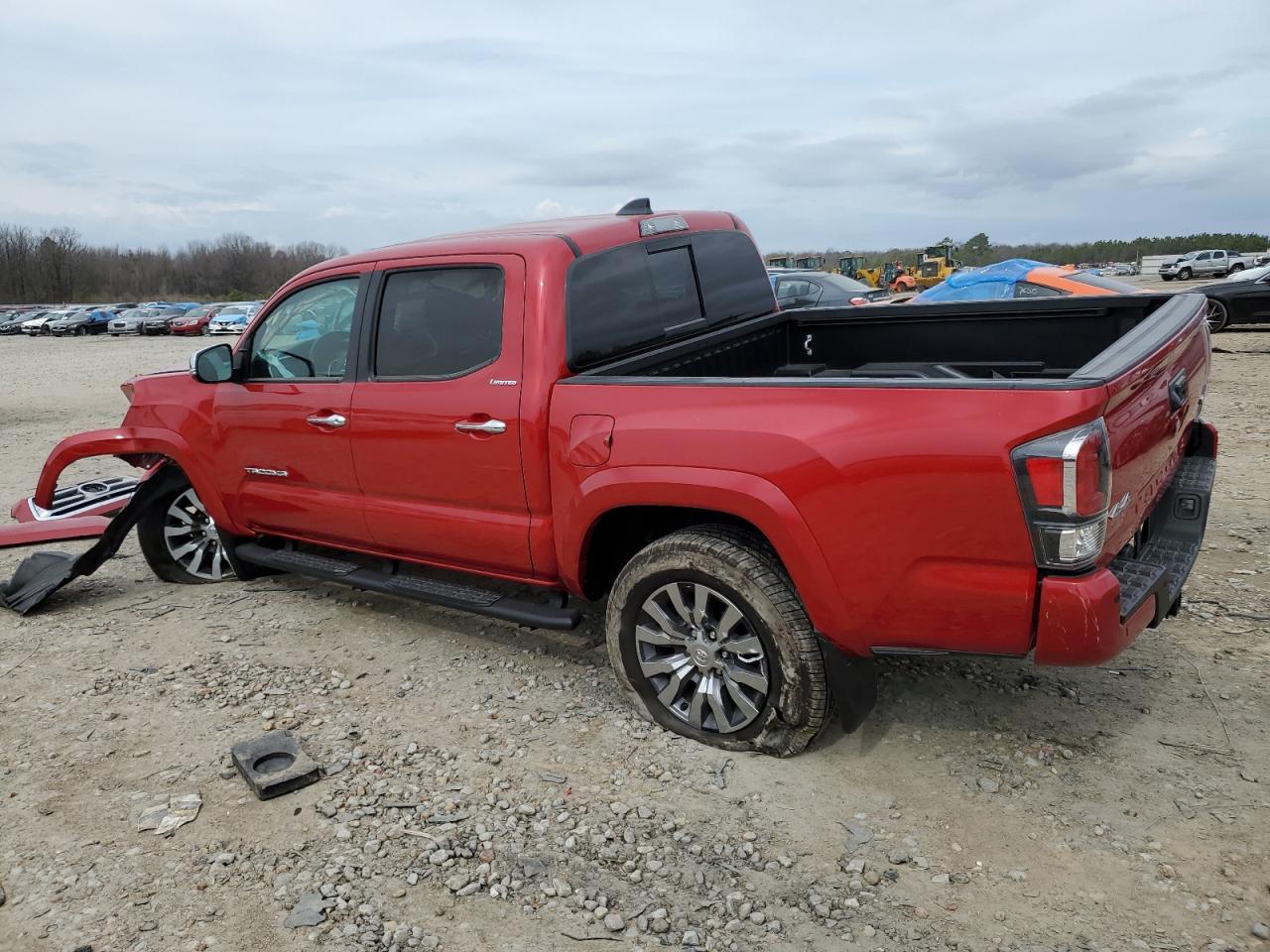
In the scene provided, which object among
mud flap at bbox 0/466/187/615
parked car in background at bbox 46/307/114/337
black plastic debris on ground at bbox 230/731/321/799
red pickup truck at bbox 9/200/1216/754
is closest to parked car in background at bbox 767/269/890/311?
red pickup truck at bbox 9/200/1216/754

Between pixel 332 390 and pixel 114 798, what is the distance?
1947mm

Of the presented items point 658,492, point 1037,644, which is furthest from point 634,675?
point 1037,644

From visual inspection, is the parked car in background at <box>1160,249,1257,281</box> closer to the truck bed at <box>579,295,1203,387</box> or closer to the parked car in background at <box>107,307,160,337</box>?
the truck bed at <box>579,295,1203,387</box>

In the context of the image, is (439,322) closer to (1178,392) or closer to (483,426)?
(483,426)

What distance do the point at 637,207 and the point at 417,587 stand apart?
2084 mm

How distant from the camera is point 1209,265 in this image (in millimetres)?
45469

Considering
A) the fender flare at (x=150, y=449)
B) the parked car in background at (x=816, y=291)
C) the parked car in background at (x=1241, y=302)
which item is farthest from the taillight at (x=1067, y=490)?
the parked car in background at (x=1241, y=302)

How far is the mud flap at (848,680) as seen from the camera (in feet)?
10.6

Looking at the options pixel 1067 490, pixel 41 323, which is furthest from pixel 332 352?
pixel 41 323

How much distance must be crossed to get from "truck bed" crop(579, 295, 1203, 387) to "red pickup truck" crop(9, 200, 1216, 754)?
1cm

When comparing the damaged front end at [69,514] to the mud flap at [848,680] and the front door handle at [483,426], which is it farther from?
the mud flap at [848,680]

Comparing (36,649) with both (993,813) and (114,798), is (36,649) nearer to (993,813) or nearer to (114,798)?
(114,798)

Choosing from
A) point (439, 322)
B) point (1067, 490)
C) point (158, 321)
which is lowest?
point (1067, 490)

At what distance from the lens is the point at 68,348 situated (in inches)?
1368
